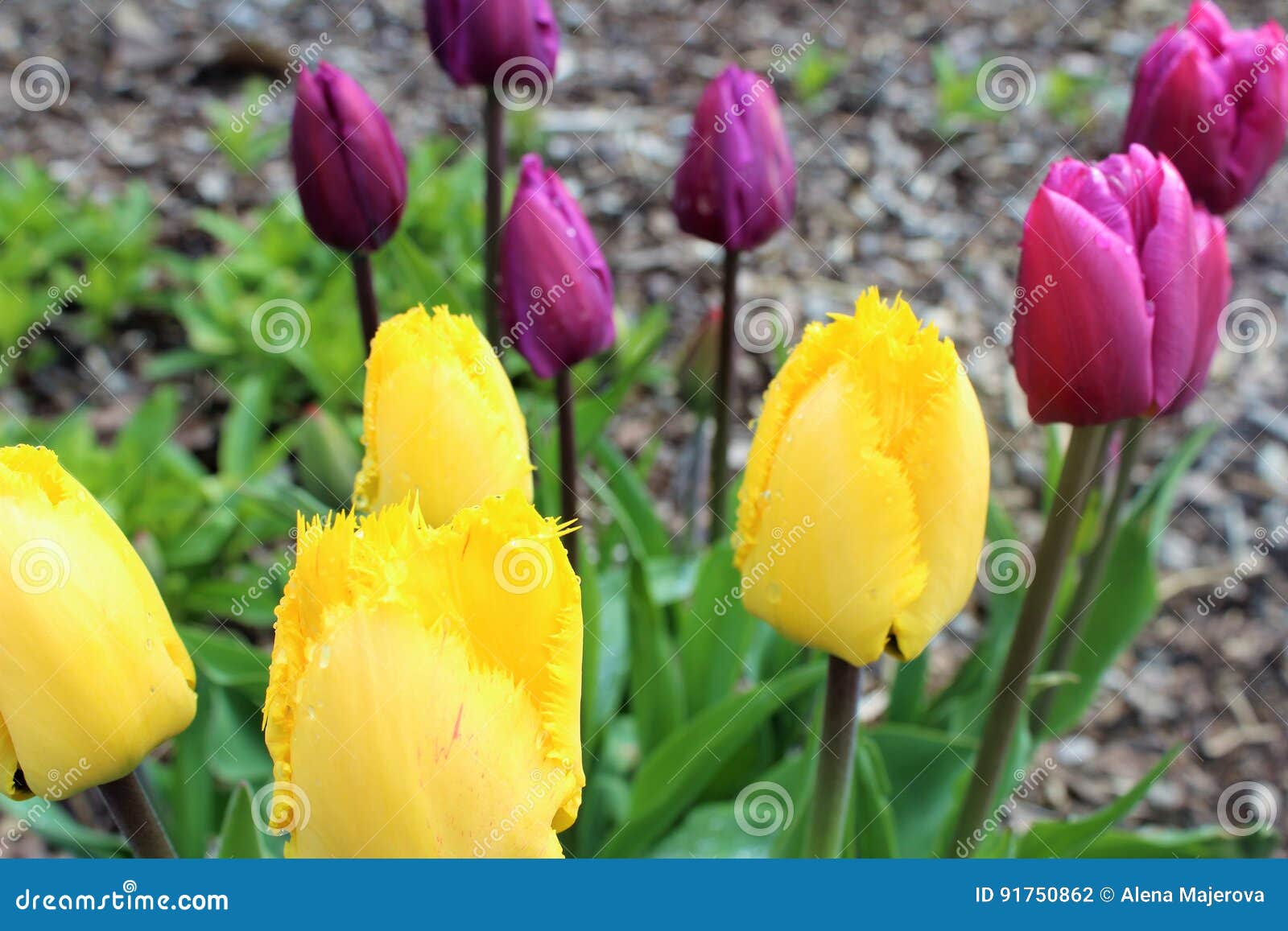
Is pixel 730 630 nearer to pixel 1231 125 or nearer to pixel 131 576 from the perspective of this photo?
pixel 1231 125

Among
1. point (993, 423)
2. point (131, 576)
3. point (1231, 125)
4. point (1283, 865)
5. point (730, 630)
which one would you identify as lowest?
point (993, 423)

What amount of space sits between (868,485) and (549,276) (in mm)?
603

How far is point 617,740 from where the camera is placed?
173 cm

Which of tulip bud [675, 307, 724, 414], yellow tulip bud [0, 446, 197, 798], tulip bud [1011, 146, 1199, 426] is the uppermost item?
tulip bud [1011, 146, 1199, 426]

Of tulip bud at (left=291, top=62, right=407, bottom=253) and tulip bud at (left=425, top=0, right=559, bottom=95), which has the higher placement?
tulip bud at (left=425, top=0, right=559, bottom=95)

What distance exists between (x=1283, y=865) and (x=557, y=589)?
0.52 meters

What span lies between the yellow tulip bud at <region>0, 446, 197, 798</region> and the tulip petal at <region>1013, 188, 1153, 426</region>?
0.71 meters

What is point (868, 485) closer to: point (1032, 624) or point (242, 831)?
point (1032, 624)

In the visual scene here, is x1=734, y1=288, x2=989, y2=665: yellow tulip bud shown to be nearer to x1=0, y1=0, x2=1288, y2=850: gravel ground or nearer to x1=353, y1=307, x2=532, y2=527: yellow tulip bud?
x1=353, y1=307, x2=532, y2=527: yellow tulip bud

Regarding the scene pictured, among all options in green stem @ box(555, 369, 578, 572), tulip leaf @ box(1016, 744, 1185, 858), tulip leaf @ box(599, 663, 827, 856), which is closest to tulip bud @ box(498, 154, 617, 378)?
green stem @ box(555, 369, 578, 572)

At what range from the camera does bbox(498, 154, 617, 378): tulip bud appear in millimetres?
1274

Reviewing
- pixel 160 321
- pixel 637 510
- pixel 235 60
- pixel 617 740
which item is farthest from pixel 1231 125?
pixel 235 60

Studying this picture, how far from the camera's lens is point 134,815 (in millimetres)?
898

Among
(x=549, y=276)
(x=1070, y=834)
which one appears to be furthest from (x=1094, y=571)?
(x=549, y=276)
